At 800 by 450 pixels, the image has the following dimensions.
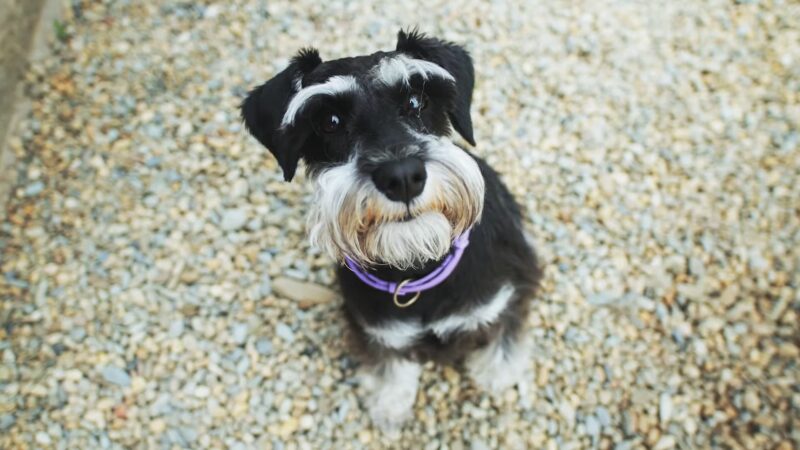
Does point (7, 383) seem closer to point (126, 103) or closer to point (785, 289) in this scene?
point (126, 103)

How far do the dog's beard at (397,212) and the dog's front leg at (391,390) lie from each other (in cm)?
128

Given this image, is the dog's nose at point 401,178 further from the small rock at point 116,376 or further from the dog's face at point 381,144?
the small rock at point 116,376

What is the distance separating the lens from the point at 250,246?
167 inches

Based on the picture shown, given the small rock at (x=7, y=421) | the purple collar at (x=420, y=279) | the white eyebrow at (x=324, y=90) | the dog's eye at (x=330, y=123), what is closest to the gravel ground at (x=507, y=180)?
the small rock at (x=7, y=421)

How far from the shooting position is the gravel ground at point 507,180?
371cm

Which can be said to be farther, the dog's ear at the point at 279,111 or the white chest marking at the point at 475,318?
the white chest marking at the point at 475,318

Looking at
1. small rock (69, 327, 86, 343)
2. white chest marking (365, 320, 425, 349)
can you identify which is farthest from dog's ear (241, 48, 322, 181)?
small rock (69, 327, 86, 343)

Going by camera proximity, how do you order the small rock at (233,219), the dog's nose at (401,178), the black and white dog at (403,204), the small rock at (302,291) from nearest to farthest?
1. the dog's nose at (401,178)
2. the black and white dog at (403,204)
3. the small rock at (302,291)
4. the small rock at (233,219)

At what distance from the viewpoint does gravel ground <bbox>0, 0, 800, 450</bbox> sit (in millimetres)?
3715

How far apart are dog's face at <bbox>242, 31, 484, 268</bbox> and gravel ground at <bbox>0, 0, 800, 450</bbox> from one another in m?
1.57

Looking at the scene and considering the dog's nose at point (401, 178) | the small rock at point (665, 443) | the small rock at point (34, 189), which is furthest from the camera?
the small rock at point (34, 189)

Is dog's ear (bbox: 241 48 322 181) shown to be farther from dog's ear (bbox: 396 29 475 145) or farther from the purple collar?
the purple collar

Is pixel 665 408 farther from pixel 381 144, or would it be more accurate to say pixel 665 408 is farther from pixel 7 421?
pixel 7 421

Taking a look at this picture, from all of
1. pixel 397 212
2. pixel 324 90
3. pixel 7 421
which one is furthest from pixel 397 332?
pixel 7 421
